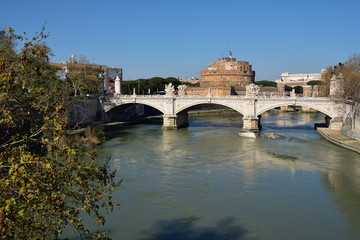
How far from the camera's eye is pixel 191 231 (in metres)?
Result: 13.5

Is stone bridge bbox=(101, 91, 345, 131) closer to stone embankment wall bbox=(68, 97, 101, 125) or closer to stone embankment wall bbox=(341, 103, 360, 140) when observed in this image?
stone embankment wall bbox=(68, 97, 101, 125)

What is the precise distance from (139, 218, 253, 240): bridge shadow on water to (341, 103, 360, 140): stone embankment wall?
20928 mm

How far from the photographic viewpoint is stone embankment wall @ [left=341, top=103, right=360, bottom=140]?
99.6ft

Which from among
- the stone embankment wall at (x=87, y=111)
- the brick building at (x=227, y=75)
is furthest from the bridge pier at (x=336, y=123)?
the brick building at (x=227, y=75)

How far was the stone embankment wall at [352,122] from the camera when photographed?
30366mm

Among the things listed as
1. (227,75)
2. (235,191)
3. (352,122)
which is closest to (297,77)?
(227,75)

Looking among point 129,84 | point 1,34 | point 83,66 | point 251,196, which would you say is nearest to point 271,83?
point 129,84

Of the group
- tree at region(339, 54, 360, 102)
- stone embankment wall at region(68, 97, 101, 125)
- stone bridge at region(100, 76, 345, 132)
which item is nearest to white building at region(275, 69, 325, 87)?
tree at region(339, 54, 360, 102)

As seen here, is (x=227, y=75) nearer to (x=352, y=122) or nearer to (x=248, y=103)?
(x=248, y=103)

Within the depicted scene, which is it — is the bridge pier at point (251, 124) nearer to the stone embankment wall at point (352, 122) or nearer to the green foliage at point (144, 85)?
the stone embankment wall at point (352, 122)

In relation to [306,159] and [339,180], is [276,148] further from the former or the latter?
[339,180]

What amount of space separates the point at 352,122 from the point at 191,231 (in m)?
24.5

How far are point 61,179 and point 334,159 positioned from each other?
77.4 feet

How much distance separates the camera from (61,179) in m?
5.86
